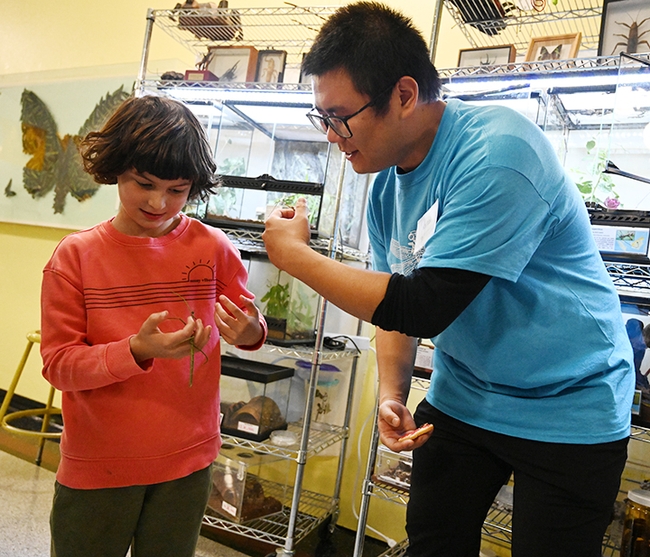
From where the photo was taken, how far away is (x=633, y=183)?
64.1 inches

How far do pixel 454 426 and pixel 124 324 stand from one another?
67 centimetres

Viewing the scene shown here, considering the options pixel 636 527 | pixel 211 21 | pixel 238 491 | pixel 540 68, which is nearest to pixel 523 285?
pixel 636 527

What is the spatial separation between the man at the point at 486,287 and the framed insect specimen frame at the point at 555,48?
109 cm

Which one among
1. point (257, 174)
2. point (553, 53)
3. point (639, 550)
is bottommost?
point (639, 550)

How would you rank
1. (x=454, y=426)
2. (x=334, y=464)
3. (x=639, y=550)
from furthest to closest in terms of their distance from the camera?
(x=334, y=464) < (x=639, y=550) < (x=454, y=426)

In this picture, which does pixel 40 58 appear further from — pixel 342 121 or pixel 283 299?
pixel 342 121

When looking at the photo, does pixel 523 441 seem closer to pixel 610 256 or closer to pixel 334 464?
pixel 610 256

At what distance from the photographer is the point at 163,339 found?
0.99 m

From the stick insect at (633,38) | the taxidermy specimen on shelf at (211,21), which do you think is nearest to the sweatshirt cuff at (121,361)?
the stick insect at (633,38)

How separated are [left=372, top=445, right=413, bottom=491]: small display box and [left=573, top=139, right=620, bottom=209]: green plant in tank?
40.3 inches

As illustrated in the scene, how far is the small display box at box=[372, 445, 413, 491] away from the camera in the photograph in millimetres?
1942

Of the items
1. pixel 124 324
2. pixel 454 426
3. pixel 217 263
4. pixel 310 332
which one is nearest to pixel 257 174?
pixel 310 332

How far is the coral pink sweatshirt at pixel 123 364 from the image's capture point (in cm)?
106

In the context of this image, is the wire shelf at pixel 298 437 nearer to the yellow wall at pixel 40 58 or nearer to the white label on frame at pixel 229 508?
the white label on frame at pixel 229 508
